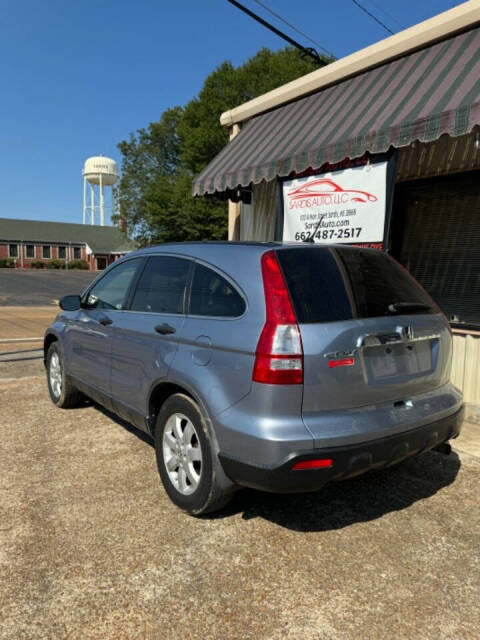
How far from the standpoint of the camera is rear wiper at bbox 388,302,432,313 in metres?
2.96

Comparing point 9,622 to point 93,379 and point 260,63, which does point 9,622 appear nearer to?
point 93,379

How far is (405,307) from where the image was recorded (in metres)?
3.02

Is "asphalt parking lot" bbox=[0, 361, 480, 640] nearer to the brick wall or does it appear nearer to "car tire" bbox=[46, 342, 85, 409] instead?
"car tire" bbox=[46, 342, 85, 409]

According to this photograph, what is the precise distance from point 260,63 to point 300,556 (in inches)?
1410

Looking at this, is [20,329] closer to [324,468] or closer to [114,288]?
[114,288]

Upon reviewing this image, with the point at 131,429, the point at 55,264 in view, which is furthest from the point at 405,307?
the point at 55,264

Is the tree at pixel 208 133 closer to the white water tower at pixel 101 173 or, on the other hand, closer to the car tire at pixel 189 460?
the car tire at pixel 189 460

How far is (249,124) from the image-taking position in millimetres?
8859

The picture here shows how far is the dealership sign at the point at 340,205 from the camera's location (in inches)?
232

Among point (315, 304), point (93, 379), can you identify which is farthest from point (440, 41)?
point (93, 379)

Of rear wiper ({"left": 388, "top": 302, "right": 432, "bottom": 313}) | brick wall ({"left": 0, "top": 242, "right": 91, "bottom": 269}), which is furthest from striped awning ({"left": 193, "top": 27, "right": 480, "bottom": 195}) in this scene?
brick wall ({"left": 0, "top": 242, "right": 91, "bottom": 269})

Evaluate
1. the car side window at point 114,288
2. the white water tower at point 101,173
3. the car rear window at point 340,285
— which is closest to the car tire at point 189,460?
the car rear window at point 340,285

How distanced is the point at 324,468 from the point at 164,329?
4.64ft

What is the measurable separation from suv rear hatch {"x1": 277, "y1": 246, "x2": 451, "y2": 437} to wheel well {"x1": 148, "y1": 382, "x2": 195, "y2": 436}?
104 centimetres
